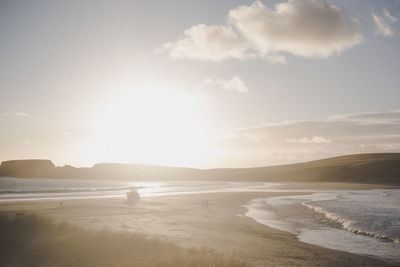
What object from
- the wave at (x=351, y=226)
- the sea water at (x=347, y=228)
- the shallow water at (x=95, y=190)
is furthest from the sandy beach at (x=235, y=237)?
the shallow water at (x=95, y=190)

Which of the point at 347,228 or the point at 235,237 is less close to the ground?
the point at 235,237

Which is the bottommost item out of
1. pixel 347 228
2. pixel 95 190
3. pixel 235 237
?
pixel 95 190

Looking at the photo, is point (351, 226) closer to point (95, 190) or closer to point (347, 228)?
point (347, 228)

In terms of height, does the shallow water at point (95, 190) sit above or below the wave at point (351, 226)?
below

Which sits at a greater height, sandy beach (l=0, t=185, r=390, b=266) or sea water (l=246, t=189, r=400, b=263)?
sandy beach (l=0, t=185, r=390, b=266)

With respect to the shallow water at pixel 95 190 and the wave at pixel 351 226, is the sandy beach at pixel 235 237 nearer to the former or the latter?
the wave at pixel 351 226

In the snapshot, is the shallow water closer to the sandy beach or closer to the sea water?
the sandy beach

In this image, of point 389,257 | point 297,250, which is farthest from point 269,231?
point 389,257

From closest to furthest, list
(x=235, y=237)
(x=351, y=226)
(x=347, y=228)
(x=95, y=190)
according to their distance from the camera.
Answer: (x=235, y=237) → (x=347, y=228) → (x=351, y=226) → (x=95, y=190)

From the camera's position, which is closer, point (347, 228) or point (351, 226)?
point (347, 228)

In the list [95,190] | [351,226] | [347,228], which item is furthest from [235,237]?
[95,190]

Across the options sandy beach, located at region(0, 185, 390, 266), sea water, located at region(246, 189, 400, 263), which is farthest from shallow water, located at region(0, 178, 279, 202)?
sea water, located at region(246, 189, 400, 263)

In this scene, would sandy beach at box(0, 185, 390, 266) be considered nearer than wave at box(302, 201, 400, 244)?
Yes

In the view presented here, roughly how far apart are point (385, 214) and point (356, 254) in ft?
46.4
